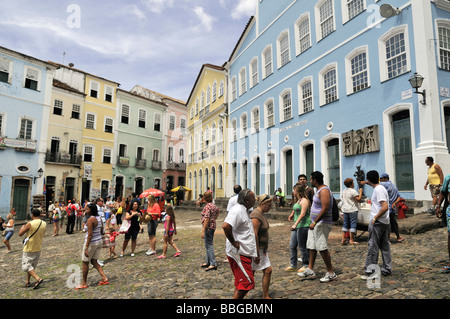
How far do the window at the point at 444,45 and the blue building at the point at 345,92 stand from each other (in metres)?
0.05

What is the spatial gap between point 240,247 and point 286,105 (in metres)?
16.2

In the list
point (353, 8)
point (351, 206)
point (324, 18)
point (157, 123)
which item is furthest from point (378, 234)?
point (157, 123)

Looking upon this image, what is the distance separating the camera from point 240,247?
3.83 meters

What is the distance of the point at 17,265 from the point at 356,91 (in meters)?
14.5

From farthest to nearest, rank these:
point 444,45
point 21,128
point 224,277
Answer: point 21,128, point 444,45, point 224,277

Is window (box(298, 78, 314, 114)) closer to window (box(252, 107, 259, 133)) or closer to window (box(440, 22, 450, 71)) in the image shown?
window (box(252, 107, 259, 133))

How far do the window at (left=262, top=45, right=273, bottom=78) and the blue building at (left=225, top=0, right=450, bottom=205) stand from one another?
71 mm

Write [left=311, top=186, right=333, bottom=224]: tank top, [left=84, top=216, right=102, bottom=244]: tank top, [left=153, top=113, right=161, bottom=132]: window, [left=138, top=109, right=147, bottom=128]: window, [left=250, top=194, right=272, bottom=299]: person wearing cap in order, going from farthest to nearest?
[left=153, top=113, right=161, bottom=132]: window < [left=138, top=109, right=147, bottom=128]: window < [left=84, top=216, right=102, bottom=244]: tank top < [left=311, top=186, right=333, bottom=224]: tank top < [left=250, top=194, right=272, bottom=299]: person wearing cap

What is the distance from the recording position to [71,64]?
110 feet

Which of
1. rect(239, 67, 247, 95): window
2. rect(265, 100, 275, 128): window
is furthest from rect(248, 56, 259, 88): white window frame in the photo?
rect(265, 100, 275, 128): window

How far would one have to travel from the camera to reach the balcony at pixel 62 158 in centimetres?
2705

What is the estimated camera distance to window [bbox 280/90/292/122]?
1841 cm

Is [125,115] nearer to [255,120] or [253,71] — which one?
[253,71]
